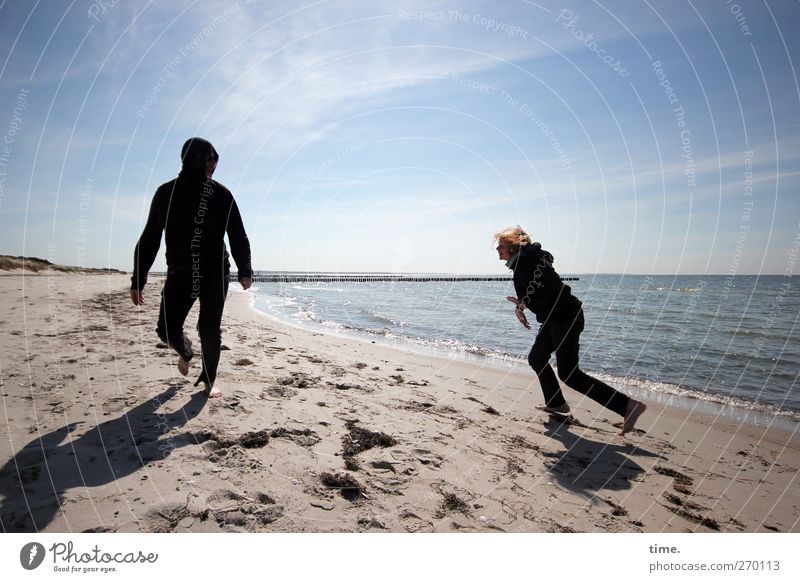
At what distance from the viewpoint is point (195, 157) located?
13.4 ft

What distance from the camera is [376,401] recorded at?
5.02 meters

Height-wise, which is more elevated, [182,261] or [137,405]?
[182,261]

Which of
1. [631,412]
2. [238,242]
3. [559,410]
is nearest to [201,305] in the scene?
[238,242]

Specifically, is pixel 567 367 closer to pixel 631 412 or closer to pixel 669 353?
pixel 631 412

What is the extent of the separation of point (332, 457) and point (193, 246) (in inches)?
108

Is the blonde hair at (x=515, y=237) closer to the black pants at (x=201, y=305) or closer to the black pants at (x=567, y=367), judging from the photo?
the black pants at (x=567, y=367)

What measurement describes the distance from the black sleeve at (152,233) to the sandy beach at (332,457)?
1497mm

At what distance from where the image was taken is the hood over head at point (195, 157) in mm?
4086

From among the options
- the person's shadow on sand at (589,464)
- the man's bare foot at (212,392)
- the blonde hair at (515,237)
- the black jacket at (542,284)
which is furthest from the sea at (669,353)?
the man's bare foot at (212,392)

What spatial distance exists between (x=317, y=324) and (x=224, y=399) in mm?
10531
